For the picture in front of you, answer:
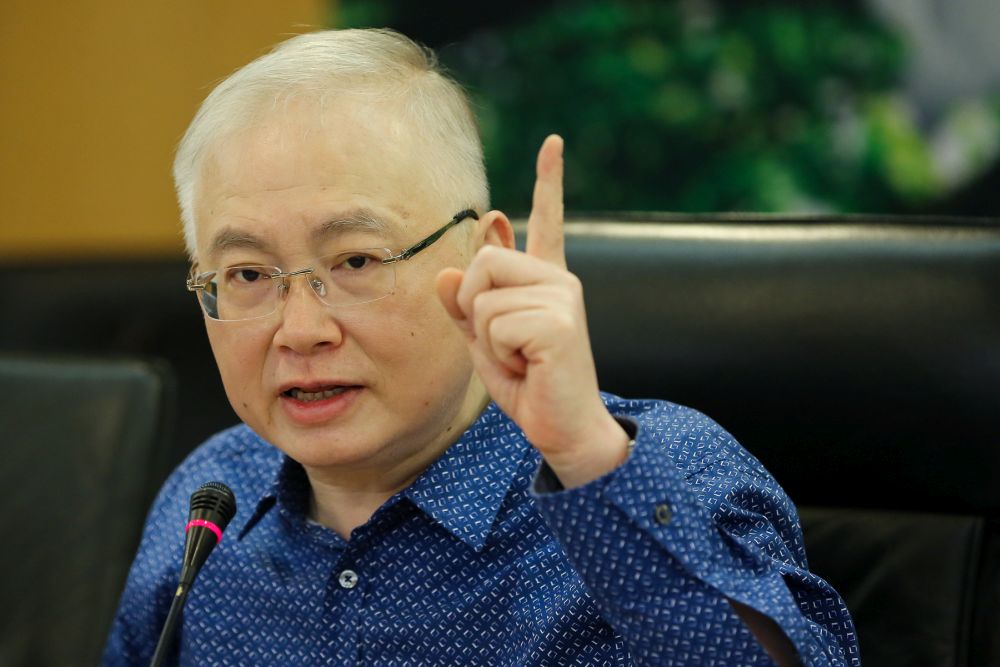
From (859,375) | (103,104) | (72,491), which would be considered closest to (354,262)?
(859,375)

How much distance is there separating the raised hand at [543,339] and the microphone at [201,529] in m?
0.37

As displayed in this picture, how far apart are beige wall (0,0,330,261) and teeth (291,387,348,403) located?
2374 mm

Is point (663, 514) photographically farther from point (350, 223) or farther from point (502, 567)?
point (350, 223)

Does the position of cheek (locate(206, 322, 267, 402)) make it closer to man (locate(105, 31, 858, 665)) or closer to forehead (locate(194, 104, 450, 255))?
man (locate(105, 31, 858, 665))

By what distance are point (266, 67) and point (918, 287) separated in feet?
2.59

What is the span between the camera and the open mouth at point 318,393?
127 centimetres

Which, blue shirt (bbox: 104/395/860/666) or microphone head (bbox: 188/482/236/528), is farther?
microphone head (bbox: 188/482/236/528)

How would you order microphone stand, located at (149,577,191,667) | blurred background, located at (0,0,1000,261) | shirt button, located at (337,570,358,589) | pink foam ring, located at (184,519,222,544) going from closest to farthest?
microphone stand, located at (149,577,191,667) < pink foam ring, located at (184,519,222,544) < shirt button, located at (337,570,358,589) < blurred background, located at (0,0,1000,261)

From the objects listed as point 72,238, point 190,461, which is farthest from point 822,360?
point 72,238

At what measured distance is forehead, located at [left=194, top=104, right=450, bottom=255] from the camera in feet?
4.05

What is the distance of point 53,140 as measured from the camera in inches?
145

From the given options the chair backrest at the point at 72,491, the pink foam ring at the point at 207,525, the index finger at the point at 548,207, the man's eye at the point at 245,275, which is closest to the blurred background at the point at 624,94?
the chair backrest at the point at 72,491

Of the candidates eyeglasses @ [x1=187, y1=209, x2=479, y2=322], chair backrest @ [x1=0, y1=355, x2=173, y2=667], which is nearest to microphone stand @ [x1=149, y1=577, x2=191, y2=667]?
eyeglasses @ [x1=187, y1=209, x2=479, y2=322]

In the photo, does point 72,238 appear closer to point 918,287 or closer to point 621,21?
point 621,21
